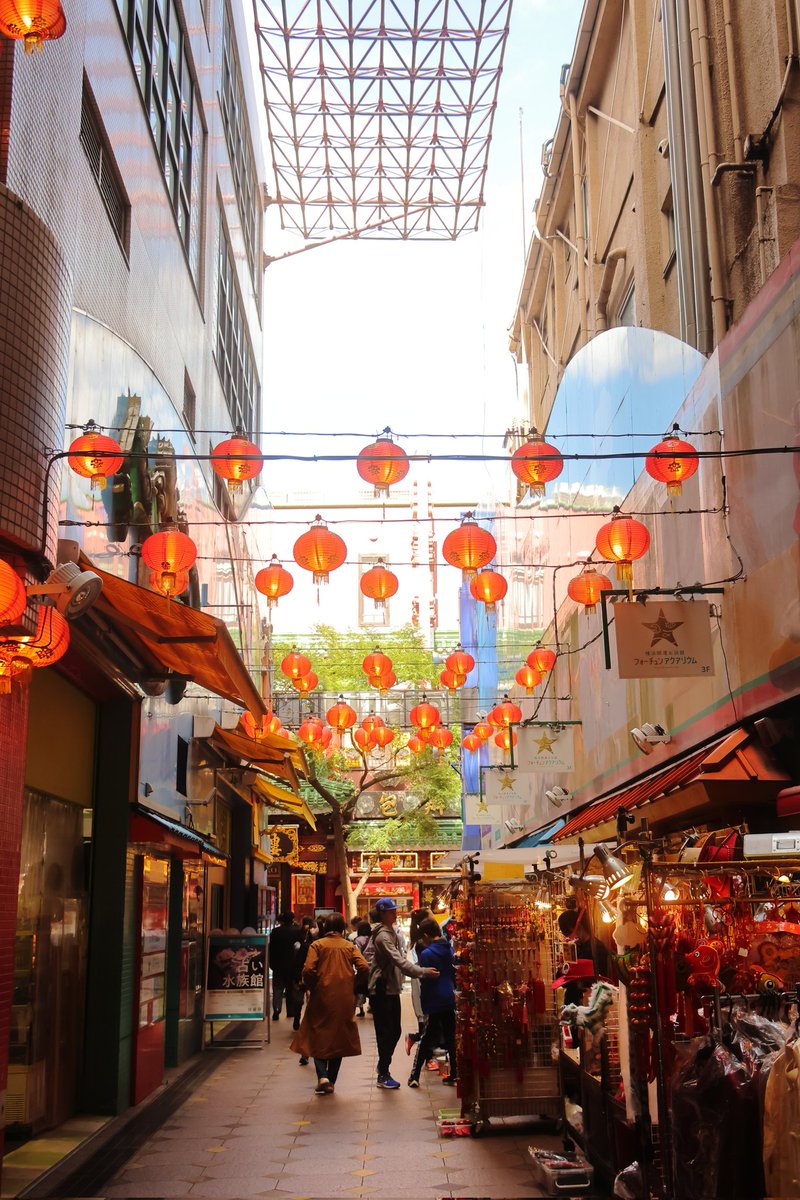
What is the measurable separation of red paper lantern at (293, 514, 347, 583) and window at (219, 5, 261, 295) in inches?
547

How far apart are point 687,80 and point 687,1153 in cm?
A: 1148

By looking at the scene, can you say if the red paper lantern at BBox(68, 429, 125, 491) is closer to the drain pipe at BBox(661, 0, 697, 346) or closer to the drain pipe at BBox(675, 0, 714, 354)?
the drain pipe at BBox(675, 0, 714, 354)

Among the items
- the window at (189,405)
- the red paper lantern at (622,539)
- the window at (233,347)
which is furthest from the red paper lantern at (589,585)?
the window at (233,347)

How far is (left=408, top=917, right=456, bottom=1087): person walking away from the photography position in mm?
12375

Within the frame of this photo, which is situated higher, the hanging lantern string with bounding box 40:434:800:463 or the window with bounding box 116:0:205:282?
the window with bounding box 116:0:205:282

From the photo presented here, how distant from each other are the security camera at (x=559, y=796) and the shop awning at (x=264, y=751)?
178 inches

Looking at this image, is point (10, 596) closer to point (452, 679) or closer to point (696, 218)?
point (696, 218)

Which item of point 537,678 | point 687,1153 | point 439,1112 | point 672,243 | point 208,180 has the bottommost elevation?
point 439,1112

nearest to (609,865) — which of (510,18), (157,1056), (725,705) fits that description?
(725,705)

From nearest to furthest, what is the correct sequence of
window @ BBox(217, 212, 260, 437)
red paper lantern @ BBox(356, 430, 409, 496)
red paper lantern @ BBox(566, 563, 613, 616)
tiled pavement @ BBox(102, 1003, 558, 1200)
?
tiled pavement @ BBox(102, 1003, 558, 1200)
red paper lantern @ BBox(356, 430, 409, 496)
red paper lantern @ BBox(566, 563, 613, 616)
window @ BBox(217, 212, 260, 437)

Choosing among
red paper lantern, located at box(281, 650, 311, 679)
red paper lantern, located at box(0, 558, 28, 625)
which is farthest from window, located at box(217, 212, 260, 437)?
red paper lantern, located at box(0, 558, 28, 625)

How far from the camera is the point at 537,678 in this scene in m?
19.3

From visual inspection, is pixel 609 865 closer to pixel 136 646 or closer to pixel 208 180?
pixel 136 646

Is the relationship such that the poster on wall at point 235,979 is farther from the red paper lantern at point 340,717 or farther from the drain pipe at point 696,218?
the drain pipe at point 696,218
